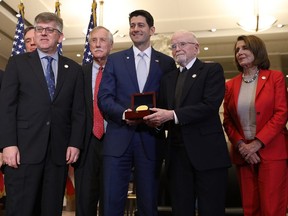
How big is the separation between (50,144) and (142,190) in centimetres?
65

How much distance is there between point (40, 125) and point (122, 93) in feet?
1.92

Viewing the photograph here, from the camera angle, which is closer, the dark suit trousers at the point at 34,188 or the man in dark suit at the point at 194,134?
the dark suit trousers at the point at 34,188

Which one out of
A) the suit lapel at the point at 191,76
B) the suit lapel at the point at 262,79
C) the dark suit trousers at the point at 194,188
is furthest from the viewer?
the suit lapel at the point at 262,79

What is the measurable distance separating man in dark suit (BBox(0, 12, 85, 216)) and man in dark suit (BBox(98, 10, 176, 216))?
8.1 inches

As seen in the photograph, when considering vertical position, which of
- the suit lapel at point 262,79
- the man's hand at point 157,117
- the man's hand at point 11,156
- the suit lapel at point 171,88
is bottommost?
the man's hand at point 11,156

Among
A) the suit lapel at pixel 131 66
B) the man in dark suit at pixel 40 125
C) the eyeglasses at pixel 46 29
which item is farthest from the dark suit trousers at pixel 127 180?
the eyeglasses at pixel 46 29

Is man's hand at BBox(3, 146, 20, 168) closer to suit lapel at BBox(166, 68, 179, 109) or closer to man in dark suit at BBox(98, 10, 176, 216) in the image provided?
man in dark suit at BBox(98, 10, 176, 216)

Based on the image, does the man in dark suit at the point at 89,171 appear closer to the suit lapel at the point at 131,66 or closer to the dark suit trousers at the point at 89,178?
the dark suit trousers at the point at 89,178

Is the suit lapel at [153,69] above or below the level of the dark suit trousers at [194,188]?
above

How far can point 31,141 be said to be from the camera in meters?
2.29

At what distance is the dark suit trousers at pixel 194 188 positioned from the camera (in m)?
2.34

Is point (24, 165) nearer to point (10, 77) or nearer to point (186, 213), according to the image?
point (10, 77)

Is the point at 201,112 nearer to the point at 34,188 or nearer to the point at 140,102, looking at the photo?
the point at 140,102

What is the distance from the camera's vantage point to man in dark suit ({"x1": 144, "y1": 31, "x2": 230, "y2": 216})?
92.3 inches
